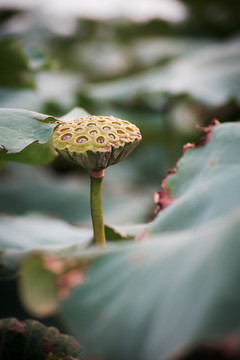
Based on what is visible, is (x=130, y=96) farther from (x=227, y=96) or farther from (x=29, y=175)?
(x=29, y=175)

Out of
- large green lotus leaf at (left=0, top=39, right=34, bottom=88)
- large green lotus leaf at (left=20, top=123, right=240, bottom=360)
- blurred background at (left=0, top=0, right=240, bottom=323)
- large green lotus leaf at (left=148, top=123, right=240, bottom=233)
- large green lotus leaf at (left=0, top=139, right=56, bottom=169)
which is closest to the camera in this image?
large green lotus leaf at (left=20, top=123, right=240, bottom=360)

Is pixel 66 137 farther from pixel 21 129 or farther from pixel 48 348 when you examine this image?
pixel 48 348

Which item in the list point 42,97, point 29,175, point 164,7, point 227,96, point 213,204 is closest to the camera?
point 213,204

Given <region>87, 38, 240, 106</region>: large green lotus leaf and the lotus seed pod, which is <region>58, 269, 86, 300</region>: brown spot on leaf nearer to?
the lotus seed pod

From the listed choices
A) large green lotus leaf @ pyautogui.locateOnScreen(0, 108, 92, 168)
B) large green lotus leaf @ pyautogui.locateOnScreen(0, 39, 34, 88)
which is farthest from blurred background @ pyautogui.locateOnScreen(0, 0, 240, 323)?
large green lotus leaf @ pyautogui.locateOnScreen(0, 108, 92, 168)

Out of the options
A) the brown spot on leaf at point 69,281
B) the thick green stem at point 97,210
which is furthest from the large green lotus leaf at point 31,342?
the brown spot on leaf at point 69,281

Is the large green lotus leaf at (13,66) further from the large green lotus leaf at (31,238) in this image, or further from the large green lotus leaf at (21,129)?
the large green lotus leaf at (21,129)

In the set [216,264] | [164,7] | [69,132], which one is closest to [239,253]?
[216,264]
